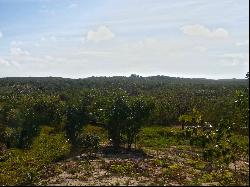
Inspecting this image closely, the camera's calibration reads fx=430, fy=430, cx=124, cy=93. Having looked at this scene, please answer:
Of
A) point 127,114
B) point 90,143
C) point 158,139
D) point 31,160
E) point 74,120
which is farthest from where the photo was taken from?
point 158,139

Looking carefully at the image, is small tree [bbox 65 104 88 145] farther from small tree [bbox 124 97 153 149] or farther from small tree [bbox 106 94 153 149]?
small tree [bbox 124 97 153 149]

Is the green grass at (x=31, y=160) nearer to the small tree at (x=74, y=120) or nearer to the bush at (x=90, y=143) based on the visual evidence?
the small tree at (x=74, y=120)

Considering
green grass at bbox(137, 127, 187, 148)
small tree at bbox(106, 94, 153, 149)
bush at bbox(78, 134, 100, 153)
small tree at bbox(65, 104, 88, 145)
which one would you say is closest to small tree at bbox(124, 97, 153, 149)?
small tree at bbox(106, 94, 153, 149)

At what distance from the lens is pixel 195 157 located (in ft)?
173

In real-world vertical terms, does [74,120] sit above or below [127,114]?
below

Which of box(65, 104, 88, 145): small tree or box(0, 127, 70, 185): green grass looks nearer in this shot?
box(0, 127, 70, 185): green grass

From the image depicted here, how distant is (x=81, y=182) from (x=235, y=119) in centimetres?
2025

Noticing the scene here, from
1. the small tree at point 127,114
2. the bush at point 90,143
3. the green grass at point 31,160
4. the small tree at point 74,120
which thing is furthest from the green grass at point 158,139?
the green grass at point 31,160

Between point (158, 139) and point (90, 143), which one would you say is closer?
point (90, 143)

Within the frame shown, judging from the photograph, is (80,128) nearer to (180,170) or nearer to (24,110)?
(24,110)

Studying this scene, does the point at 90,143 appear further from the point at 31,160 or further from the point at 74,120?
the point at 31,160

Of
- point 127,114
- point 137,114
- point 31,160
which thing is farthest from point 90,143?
point 31,160

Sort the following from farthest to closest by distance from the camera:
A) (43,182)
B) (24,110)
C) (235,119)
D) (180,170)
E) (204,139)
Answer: (24,110)
(180,170)
(43,182)
(235,119)
(204,139)

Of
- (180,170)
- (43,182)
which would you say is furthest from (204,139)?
(180,170)
